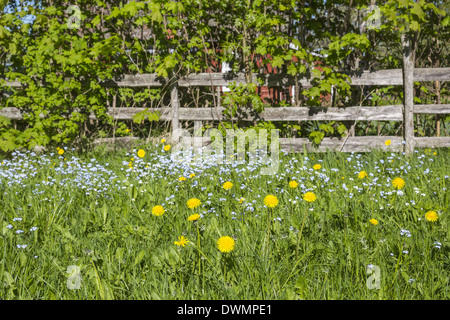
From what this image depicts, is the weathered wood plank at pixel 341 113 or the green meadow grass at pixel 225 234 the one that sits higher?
the weathered wood plank at pixel 341 113

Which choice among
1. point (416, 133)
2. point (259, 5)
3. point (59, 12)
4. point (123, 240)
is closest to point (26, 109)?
point (59, 12)

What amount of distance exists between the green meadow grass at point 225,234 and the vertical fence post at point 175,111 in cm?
236

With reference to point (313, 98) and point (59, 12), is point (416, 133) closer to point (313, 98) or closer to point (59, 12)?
point (313, 98)

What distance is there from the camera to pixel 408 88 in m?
5.98

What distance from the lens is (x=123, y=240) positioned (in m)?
2.79

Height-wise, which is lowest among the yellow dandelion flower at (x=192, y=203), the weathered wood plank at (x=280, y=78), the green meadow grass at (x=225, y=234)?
the green meadow grass at (x=225, y=234)

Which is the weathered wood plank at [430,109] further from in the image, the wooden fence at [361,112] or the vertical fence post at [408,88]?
the vertical fence post at [408,88]

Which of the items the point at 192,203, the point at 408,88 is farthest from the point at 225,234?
the point at 408,88

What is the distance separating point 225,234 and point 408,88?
4288 millimetres

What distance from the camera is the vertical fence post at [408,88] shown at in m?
5.94

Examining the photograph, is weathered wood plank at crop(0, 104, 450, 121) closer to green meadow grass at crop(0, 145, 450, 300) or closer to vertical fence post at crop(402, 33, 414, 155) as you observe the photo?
vertical fence post at crop(402, 33, 414, 155)

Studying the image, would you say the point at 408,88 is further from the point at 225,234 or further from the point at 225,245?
the point at 225,245

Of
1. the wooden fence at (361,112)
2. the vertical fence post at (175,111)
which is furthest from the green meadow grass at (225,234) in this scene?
the vertical fence post at (175,111)

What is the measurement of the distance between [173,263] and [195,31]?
15.8ft
